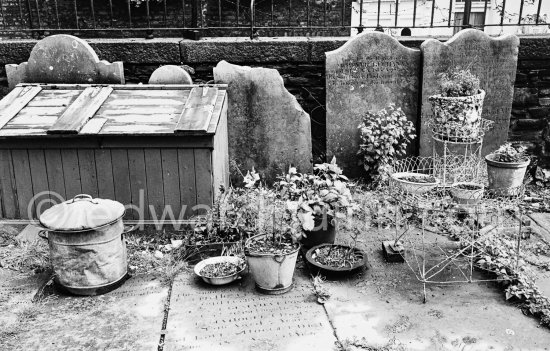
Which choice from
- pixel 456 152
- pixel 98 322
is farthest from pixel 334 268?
pixel 456 152

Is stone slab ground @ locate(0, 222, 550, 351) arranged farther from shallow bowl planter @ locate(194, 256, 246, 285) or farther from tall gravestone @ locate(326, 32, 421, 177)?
tall gravestone @ locate(326, 32, 421, 177)

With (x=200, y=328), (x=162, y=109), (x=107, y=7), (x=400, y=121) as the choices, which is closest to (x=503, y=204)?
(x=400, y=121)

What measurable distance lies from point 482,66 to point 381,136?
5.80ft

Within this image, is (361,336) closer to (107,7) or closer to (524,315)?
(524,315)

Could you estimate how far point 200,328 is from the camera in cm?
389

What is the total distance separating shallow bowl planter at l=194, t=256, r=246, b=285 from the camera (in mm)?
4465

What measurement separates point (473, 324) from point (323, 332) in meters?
1.15

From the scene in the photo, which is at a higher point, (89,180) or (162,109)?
(162,109)

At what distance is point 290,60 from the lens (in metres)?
7.05

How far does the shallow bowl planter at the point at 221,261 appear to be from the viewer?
4465mm

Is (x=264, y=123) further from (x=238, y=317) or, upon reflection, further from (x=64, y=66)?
(x=238, y=317)

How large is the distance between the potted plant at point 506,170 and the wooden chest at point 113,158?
10.7 ft

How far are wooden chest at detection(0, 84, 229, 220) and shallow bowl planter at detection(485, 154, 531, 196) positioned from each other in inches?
128

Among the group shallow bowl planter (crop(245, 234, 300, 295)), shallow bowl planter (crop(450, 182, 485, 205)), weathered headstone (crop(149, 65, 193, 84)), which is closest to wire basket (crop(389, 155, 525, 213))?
shallow bowl planter (crop(450, 182, 485, 205))
